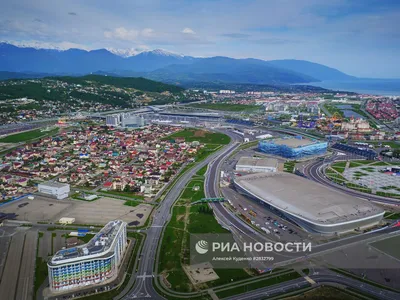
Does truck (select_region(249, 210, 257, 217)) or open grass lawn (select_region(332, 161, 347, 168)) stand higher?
open grass lawn (select_region(332, 161, 347, 168))

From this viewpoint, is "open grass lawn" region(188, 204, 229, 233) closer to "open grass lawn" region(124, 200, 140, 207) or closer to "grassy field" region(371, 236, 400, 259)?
"open grass lawn" region(124, 200, 140, 207)

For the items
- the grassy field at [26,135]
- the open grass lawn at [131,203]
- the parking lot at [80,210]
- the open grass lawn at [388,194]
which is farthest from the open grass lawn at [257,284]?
the grassy field at [26,135]

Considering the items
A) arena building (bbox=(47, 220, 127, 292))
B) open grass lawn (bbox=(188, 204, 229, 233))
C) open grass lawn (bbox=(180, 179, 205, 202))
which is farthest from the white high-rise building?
arena building (bbox=(47, 220, 127, 292))

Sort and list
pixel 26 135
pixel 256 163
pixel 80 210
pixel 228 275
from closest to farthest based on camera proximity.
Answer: pixel 228 275
pixel 80 210
pixel 256 163
pixel 26 135

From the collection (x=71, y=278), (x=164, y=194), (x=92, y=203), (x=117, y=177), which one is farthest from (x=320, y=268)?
(x=117, y=177)

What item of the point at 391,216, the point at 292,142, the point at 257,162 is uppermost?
the point at 292,142

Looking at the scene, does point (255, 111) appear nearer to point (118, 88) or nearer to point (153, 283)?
point (118, 88)

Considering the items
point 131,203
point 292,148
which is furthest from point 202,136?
point 131,203

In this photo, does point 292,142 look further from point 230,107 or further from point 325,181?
point 230,107
